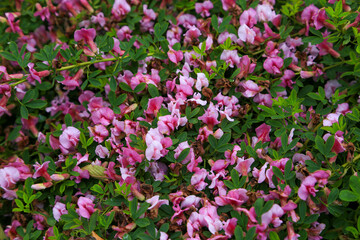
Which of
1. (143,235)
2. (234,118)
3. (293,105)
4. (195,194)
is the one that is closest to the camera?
(143,235)

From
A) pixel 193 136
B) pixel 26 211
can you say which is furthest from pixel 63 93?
pixel 193 136

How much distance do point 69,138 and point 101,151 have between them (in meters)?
0.17

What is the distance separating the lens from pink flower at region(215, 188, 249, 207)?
A: 1.45m

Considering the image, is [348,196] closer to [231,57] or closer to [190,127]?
[190,127]

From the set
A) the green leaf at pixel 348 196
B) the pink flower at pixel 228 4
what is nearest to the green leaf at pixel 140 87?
the pink flower at pixel 228 4

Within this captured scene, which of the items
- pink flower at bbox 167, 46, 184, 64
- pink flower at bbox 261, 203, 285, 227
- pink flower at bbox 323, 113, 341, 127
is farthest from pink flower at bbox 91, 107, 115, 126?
pink flower at bbox 323, 113, 341, 127

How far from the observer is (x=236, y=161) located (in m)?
1.59

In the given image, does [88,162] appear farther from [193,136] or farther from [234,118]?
[234,118]

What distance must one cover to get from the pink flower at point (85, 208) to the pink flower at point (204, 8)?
45.0 inches

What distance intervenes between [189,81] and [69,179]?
68cm

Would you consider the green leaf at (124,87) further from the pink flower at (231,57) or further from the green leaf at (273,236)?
the green leaf at (273,236)

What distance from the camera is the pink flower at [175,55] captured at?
1795 millimetres

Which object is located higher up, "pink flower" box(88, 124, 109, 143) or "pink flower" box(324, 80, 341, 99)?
"pink flower" box(324, 80, 341, 99)

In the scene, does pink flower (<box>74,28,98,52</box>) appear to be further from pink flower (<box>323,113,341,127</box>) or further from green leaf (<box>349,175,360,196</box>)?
green leaf (<box>349,175,360,196</box>)
